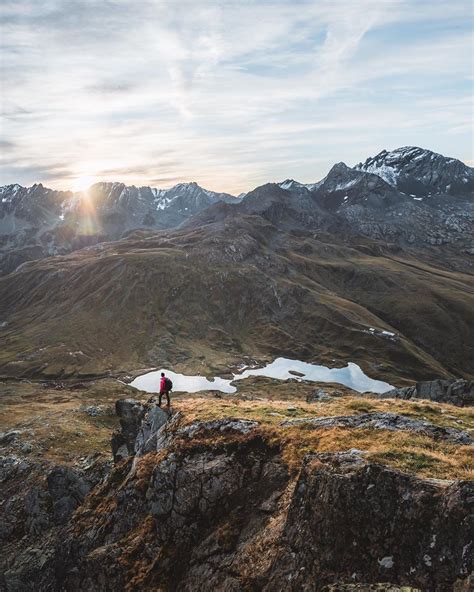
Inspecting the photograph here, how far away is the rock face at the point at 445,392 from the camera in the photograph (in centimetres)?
4526

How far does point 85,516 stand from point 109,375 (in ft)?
514

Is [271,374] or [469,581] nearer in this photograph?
[469,581]

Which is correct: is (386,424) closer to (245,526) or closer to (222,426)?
(222,426)

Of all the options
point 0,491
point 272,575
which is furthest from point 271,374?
point 272,575

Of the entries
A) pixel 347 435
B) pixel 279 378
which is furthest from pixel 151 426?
pixel 279 378

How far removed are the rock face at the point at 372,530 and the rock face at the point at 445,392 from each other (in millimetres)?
32578

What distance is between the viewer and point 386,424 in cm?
2533

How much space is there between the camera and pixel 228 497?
21.6m

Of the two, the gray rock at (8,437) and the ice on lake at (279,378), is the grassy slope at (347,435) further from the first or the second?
the ice on lake at (279,378)

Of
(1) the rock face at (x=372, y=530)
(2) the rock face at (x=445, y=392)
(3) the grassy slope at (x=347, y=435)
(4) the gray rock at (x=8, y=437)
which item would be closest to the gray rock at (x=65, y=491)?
(3) the grassy slope at (x=347, y=435)

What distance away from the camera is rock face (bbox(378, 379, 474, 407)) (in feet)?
148

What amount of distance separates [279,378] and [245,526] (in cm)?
16036

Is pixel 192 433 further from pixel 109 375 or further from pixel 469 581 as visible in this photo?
pixel 109 375

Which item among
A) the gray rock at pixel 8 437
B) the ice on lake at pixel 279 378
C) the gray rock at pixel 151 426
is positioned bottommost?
the ice on lake at pixel 279 378
